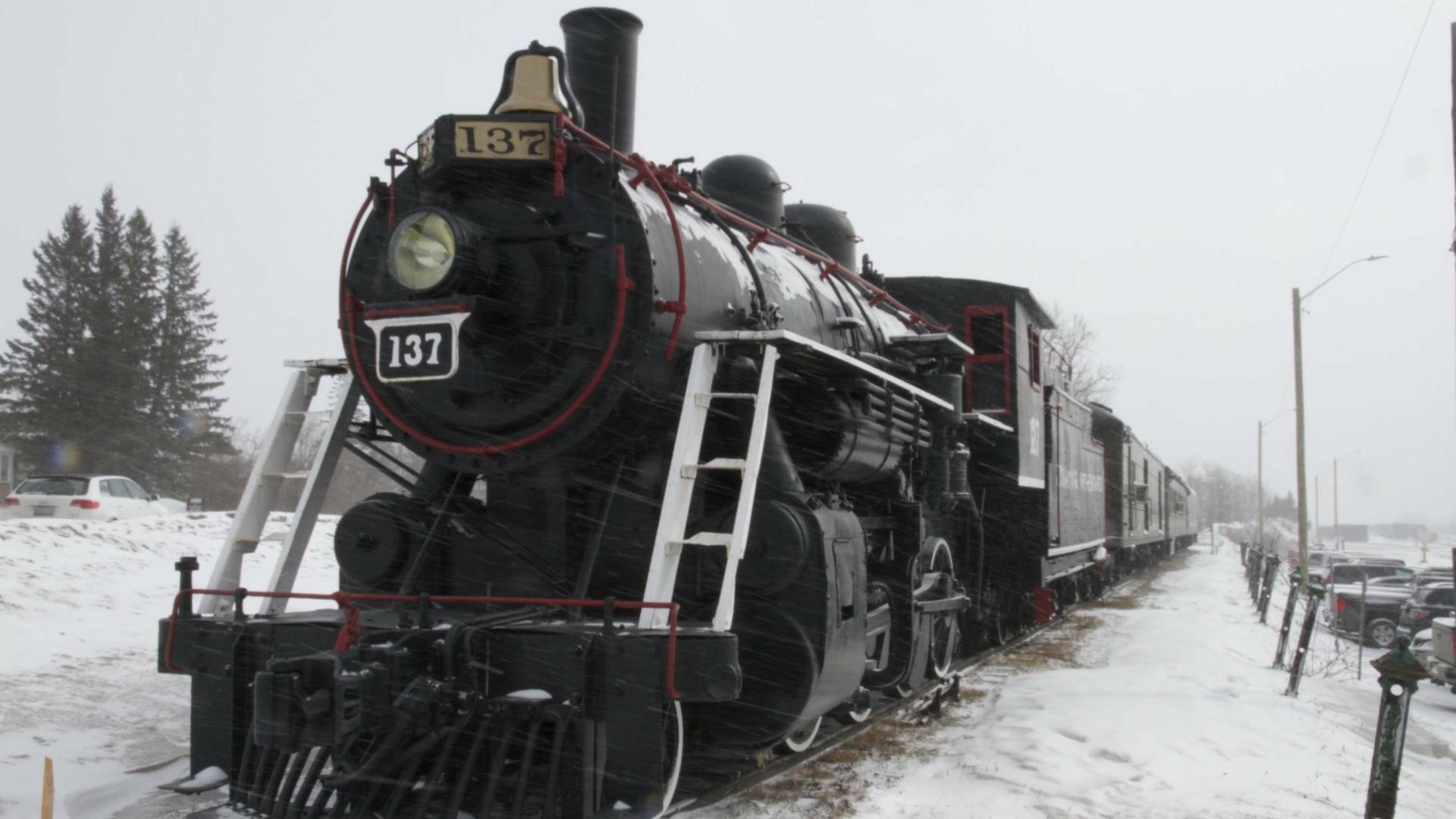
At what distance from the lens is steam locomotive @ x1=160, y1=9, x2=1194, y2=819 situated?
424cm

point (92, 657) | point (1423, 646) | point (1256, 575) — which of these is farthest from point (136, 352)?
point (1423, 646)

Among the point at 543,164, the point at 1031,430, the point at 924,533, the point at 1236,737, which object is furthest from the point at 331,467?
the point at 1031,430

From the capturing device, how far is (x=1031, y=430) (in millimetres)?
10266

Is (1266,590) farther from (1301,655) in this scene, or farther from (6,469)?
(6,469)

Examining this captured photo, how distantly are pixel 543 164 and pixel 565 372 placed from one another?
98 centimetres

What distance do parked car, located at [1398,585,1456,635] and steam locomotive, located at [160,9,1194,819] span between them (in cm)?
1328

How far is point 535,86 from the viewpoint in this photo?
518cm

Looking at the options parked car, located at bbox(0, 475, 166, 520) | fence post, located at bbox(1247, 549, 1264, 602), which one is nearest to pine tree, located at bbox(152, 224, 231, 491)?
parked car, located at bbox(0, 475, 166, 520)

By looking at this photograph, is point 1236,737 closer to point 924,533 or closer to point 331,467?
point 924,533

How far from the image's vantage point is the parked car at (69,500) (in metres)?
18.2

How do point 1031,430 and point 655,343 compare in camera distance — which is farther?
point 1031,430

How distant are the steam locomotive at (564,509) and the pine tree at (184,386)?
35.0 m

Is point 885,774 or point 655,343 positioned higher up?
point 655,343

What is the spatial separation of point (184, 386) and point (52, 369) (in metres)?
4.00
